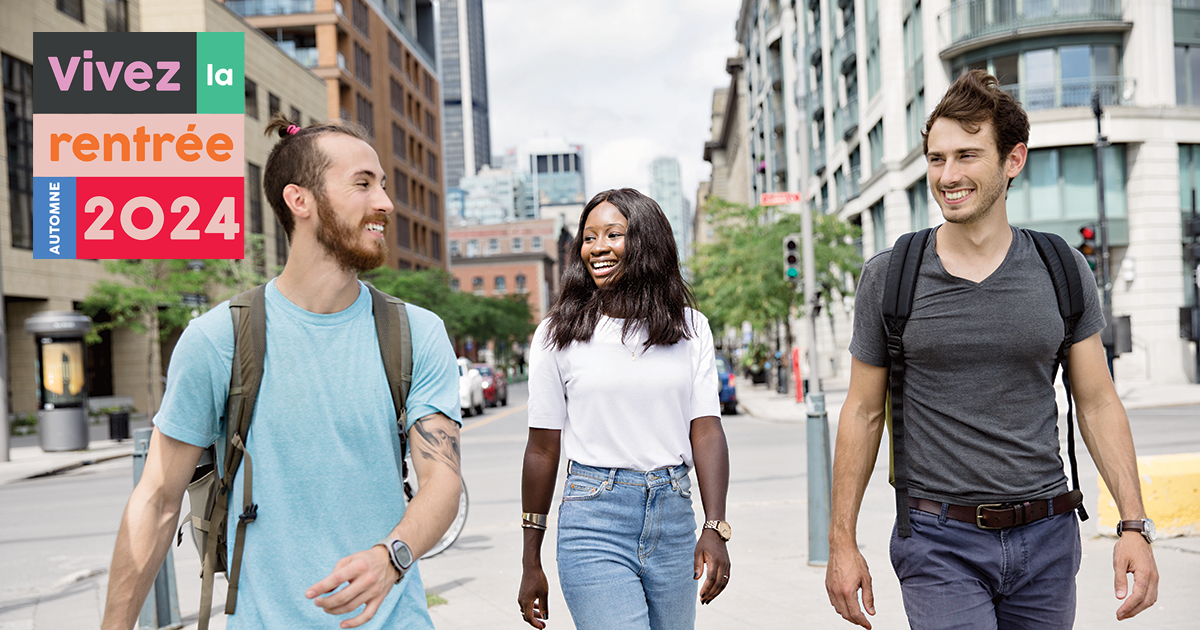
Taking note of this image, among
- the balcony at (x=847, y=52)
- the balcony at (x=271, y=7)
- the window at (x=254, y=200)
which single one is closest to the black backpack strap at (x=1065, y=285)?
the balcony at (x=847, y=52)

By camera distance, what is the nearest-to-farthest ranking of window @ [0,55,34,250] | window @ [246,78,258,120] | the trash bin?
the trash bin < window @ [0,55,34,250] < window @ [246,78,258,120]

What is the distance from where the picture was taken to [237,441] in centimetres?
231

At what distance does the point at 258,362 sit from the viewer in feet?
7.64

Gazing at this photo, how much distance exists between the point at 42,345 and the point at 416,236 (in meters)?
52.9

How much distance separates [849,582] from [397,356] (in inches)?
56.8

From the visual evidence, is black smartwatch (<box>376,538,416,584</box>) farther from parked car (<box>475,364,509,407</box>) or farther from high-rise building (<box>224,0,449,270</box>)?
high-rise building (<box>224,0,449,270</box>)

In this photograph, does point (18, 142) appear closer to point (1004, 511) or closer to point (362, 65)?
point (1004, 511)

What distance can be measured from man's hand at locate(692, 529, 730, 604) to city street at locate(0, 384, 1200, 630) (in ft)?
9.30

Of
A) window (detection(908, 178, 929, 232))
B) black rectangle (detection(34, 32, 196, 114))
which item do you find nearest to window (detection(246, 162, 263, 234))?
window (detection(908, 178, 929, 232))

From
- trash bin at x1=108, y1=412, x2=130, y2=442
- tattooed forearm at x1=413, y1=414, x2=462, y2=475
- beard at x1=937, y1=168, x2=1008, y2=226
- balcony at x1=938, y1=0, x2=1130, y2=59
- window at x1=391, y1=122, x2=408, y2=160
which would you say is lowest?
trash bin at x1=108, y1=412, x2=130, y2=442

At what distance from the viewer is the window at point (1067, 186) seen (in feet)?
96.6

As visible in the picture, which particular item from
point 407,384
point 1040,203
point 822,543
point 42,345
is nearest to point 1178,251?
point 1040,203

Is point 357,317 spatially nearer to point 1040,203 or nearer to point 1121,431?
point 1121,431

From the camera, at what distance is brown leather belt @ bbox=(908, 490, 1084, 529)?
283 cm
